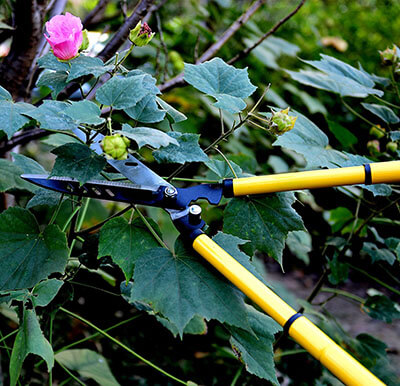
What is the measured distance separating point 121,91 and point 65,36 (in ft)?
0.39

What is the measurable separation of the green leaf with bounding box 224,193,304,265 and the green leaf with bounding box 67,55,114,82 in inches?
12.4

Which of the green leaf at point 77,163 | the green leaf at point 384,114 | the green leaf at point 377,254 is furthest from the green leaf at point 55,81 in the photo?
the green leaf at point 377,254

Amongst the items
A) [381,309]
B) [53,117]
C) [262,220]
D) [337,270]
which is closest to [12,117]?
[53,117]

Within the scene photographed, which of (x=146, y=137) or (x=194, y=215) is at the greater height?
(x=146, y=137)

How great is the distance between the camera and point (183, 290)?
587 millimetres

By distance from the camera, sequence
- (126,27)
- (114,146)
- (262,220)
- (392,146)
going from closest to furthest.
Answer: (114,146) → (262,220) → (126,27) → (392,146)

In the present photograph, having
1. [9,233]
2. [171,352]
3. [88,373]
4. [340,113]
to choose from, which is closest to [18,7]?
[9,233]

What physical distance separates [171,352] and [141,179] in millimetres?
830

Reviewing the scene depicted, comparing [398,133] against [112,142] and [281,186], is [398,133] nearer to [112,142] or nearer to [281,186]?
[281,186]

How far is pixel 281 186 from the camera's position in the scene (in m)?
0.65

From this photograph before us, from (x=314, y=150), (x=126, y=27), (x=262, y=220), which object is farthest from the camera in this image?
(x=126, y=27)

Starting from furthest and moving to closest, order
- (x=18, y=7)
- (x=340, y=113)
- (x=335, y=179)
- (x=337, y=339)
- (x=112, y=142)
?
1. (x=340, y=113)
2. (x=337, y=339)
3. (x=18, y=7)
4. (x=335, y=179)
5. (x=112, y=142)

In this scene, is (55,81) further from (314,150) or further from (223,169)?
(314,150)

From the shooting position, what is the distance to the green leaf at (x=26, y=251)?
639mm
